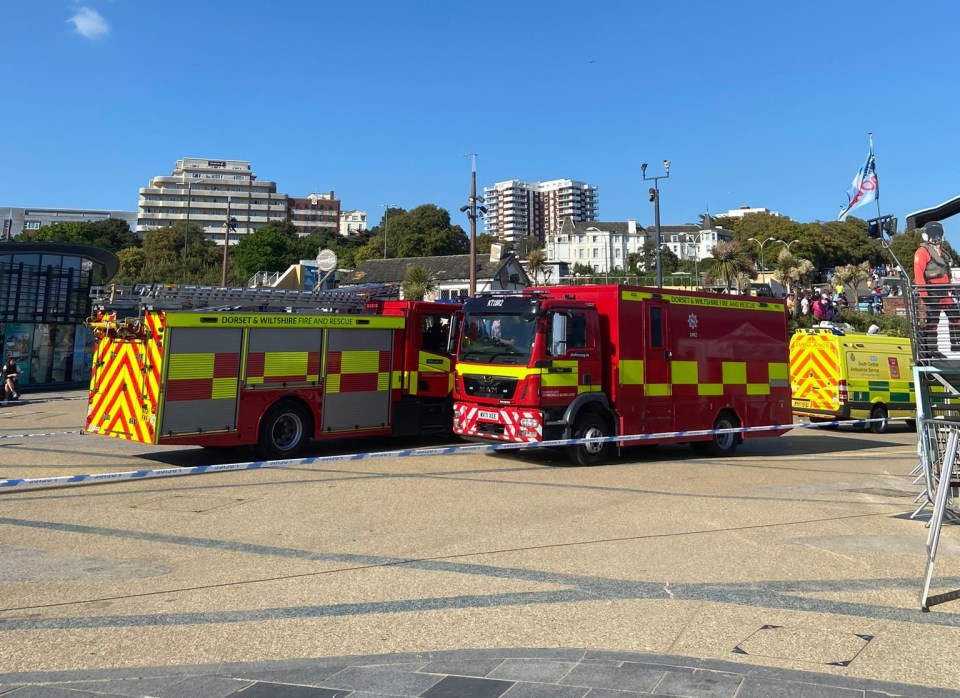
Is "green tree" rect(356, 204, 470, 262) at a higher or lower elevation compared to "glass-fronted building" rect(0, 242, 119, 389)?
higher

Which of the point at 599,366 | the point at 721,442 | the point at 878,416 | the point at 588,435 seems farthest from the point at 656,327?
the point at 878,416

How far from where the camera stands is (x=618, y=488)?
9625 millimetres

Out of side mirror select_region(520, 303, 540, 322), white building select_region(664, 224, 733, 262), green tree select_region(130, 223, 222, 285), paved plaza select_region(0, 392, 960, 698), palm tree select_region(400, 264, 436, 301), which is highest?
white building select_region(664, 224, 733, 262)

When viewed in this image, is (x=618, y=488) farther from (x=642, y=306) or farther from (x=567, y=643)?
(x=567, y=643)

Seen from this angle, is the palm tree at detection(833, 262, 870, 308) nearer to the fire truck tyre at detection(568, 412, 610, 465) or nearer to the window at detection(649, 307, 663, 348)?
the window at detection(649, 307, 663, 348)

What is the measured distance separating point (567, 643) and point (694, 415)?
923 cm

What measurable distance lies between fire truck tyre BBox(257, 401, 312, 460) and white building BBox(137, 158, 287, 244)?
124 meters

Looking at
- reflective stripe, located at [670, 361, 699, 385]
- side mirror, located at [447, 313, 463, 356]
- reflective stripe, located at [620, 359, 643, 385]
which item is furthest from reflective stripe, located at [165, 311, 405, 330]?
reflective stripe, located at [670, 361, 699, 385]

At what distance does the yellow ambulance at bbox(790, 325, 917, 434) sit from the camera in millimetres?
19406

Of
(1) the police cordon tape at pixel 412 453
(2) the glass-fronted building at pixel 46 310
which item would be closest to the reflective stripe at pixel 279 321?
(1) the police cordon tape at pixel 412 453

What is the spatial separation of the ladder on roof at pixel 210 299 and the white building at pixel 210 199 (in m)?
123

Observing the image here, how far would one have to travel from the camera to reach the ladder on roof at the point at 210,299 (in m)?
11.1

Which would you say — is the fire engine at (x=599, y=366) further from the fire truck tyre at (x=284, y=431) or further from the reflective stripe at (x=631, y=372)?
the fire truck tyre at (x=284, y=431)

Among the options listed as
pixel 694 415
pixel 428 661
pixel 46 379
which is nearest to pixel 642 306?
pixel 694 415
